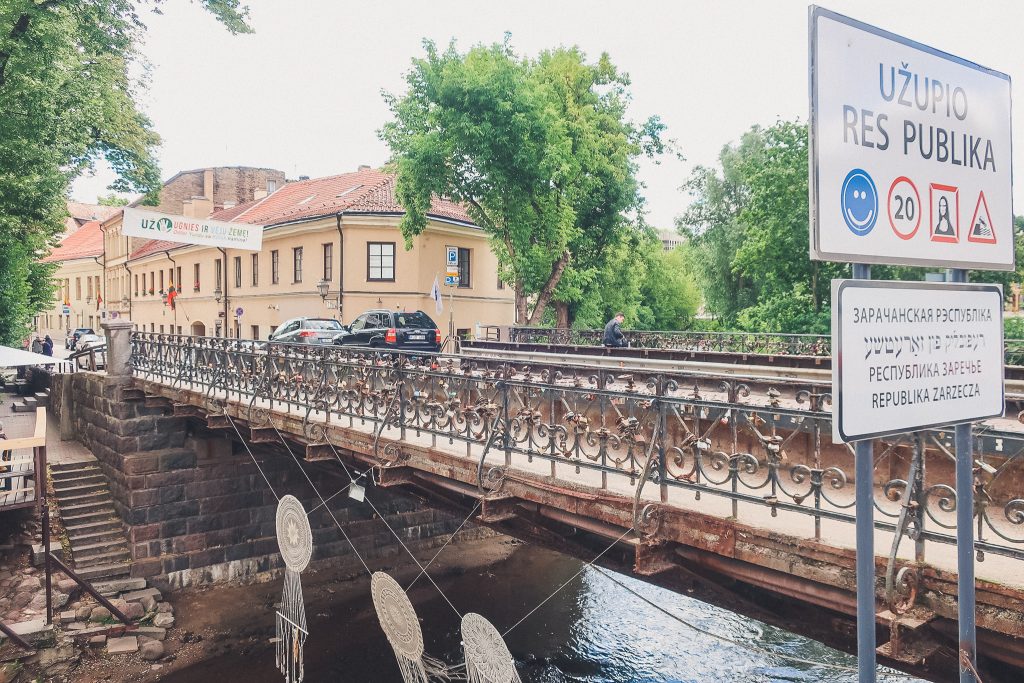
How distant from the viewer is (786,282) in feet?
81.7

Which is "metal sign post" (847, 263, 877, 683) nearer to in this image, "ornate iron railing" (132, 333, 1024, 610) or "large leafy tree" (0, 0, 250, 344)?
"ornate iron railing" (132, 333, 1024, 610)

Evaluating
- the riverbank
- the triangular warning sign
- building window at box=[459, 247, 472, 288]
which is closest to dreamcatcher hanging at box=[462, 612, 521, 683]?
the triangular warning sign

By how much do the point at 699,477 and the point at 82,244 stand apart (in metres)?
67.5

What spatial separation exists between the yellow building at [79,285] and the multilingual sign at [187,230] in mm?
46430

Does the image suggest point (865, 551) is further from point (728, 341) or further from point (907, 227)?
point (728, 341)

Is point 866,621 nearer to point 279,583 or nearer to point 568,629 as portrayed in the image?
point 568,629

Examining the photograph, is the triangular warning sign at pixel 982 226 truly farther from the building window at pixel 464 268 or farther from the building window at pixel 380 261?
the building window at pixel 464 268

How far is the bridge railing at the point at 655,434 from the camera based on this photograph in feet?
14.5

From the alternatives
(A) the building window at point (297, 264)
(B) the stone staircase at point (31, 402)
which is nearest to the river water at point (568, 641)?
(B) the stone staircase at point (31, 402)

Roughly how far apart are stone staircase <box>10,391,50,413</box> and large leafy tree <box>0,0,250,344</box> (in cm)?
205

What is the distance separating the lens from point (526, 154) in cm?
2183

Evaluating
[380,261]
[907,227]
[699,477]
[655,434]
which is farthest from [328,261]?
[907,227]

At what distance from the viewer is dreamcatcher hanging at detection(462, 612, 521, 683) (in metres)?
6.88

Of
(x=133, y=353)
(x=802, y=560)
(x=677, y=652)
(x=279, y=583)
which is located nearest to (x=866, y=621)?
(x=802, y=560)
